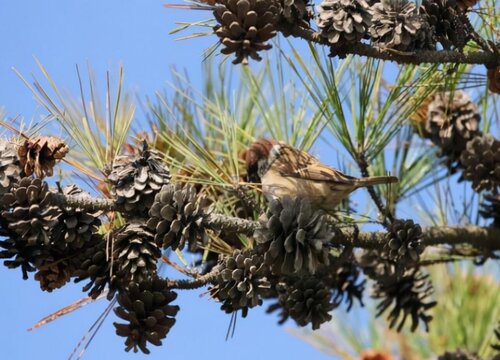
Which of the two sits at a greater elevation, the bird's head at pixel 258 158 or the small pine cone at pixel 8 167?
the bird's head at pixel 258 158

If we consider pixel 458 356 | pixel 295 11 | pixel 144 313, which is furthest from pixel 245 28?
pixel 458 356

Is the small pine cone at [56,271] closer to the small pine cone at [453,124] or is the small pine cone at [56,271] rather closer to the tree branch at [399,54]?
the tree branch at [399,54]

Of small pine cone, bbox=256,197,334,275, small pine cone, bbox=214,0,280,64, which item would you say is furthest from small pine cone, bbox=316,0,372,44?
small pine cone, bbox=256,197,334,275

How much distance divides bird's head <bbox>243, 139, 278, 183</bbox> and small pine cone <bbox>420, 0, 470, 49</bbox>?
1.99 feet

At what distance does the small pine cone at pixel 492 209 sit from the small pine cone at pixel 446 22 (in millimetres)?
734

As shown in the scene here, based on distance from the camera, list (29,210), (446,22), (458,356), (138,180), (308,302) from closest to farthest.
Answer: (29,210) < (138,180) < (446,22) < (308,302) < (458,356)

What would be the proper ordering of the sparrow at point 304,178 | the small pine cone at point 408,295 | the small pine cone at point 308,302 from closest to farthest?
1. the small pine cone at point 308,302
2. the sparrow at point 304,178
3. the small pine cone at point 408,295

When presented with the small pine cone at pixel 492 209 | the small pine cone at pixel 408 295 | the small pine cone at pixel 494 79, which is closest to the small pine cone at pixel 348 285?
the small pine cone at pixel 408 295

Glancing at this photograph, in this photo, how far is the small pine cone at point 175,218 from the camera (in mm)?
1918

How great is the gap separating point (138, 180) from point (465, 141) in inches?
51.2

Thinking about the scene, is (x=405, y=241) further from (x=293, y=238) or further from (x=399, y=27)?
(x=399, y=27)

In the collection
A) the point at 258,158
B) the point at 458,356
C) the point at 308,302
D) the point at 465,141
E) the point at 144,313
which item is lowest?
the point at 144,313

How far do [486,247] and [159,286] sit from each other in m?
1.08

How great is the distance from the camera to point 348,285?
9.46 ft
